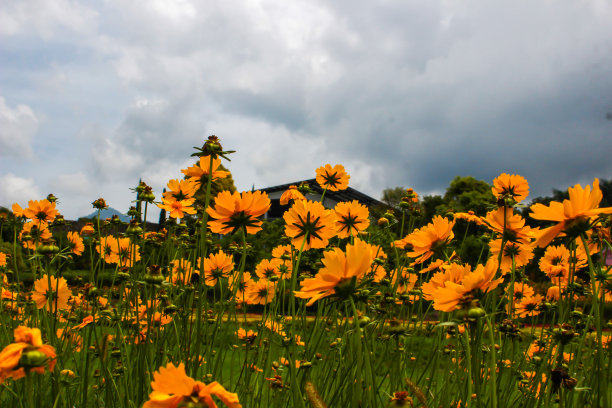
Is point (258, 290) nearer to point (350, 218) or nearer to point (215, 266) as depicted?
point (215, 266)

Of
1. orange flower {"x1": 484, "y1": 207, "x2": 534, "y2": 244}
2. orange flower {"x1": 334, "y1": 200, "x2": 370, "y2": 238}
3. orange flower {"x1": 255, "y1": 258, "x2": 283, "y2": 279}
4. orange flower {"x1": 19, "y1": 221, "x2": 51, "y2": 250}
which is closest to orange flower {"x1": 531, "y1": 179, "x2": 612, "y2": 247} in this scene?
orange flower {"x1": 484, "y1": 207, "x2": 534, "y2": 244}

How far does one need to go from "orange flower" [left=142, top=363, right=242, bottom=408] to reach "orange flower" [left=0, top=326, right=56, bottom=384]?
0.70 feet

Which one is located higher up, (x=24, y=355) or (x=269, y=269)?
(x=269, y=269)

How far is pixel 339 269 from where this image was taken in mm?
674

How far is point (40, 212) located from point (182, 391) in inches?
74.7

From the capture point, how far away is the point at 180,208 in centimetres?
157

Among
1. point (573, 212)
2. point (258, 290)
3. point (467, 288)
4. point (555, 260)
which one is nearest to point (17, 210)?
point (258, 290)

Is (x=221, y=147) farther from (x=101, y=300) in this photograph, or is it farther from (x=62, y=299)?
(x=101, y=300)

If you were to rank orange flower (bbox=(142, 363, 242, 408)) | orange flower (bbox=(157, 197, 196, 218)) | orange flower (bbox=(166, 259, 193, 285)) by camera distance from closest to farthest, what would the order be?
orange flower (bbox=(142, 363, 242, 408)) < orange flower (bbox=(166, 259, 193, 285)) < orange flower (bbox=(157, 197, 196, 218))

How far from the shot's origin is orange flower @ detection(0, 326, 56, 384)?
60 cm

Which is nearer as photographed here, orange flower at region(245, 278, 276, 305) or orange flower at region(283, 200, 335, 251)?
orange flower at region(283, 200, 335, 251)

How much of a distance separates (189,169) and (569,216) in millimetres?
1103

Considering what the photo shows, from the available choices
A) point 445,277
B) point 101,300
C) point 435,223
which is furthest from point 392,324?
point 101,300

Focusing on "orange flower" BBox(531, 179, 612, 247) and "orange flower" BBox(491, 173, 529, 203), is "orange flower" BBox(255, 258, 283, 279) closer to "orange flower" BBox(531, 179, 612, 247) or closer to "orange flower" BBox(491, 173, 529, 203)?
"orange flower" BBox(491, 173, 529, 203)
